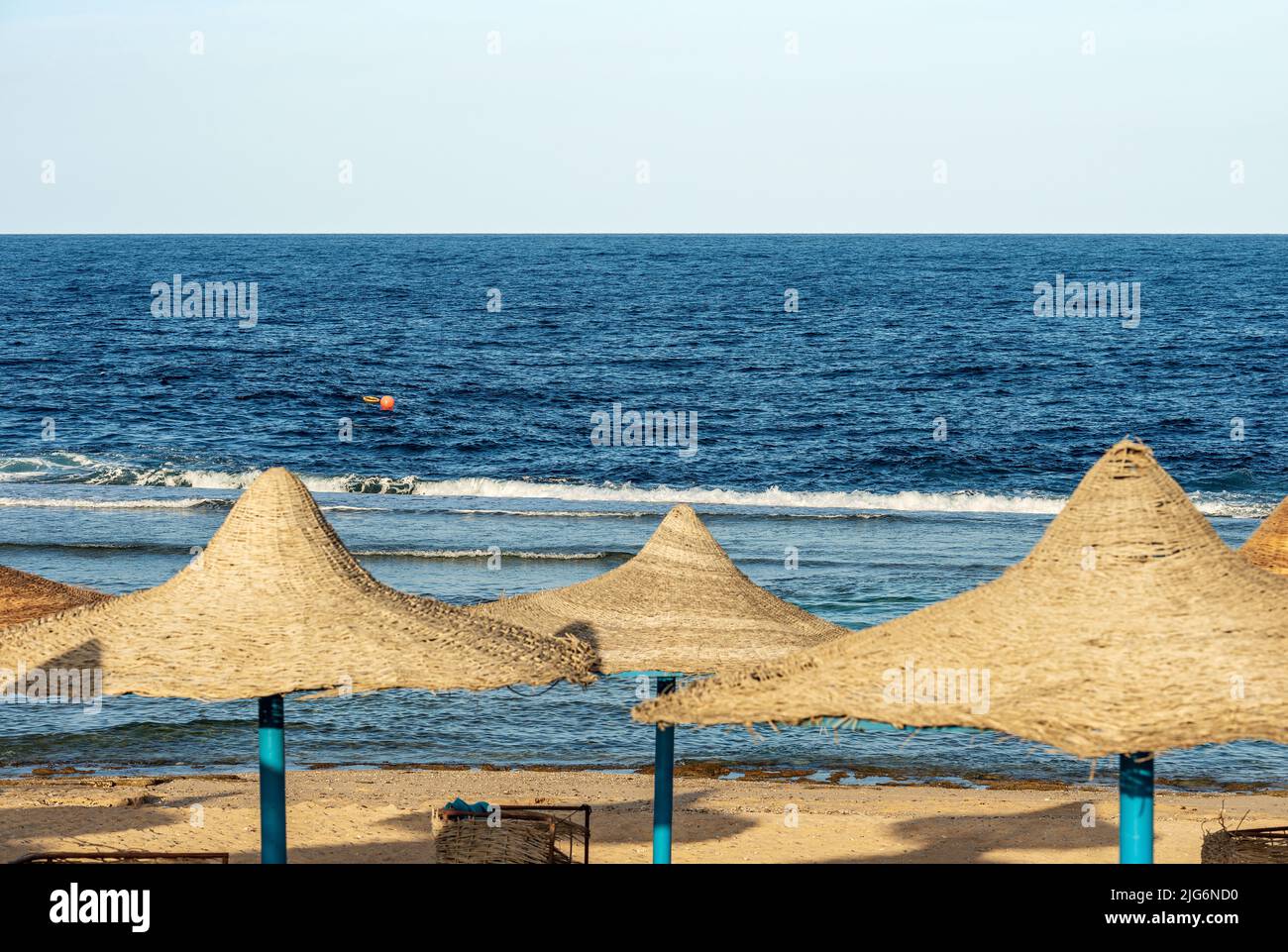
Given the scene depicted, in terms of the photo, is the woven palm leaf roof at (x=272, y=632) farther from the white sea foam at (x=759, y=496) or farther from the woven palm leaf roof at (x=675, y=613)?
the white sea foam at (x=759, y=496)

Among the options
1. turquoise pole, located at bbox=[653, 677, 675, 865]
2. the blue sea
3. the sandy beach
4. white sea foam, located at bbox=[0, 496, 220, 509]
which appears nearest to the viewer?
turquoise pole, located at bbox=[653, 677, 675, 865]

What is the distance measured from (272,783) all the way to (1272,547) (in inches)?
344

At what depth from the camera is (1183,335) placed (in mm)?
66125

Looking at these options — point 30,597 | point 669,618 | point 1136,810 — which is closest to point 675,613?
point 669,618

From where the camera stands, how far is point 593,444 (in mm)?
45875

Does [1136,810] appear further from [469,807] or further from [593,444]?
[593,444]

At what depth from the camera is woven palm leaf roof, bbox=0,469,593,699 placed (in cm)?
820

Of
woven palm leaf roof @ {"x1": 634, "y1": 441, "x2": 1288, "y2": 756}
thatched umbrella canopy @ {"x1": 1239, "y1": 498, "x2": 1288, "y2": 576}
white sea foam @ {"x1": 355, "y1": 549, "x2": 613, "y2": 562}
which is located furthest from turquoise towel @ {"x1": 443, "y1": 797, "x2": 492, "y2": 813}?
white sea foam @ {"x1": 355, "y1": 549, "x2": 613, "y2": 562}

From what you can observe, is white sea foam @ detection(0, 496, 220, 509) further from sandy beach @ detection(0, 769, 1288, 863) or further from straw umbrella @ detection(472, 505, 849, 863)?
straw umbrella @ detection(472, 505, 849, 863)

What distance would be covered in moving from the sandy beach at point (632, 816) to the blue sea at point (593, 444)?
111cm

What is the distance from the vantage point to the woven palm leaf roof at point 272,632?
26.9 feet

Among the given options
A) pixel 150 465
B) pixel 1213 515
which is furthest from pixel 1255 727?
pixel 150 465

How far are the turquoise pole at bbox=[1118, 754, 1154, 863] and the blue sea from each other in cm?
1027

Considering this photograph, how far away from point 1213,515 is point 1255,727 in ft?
106
